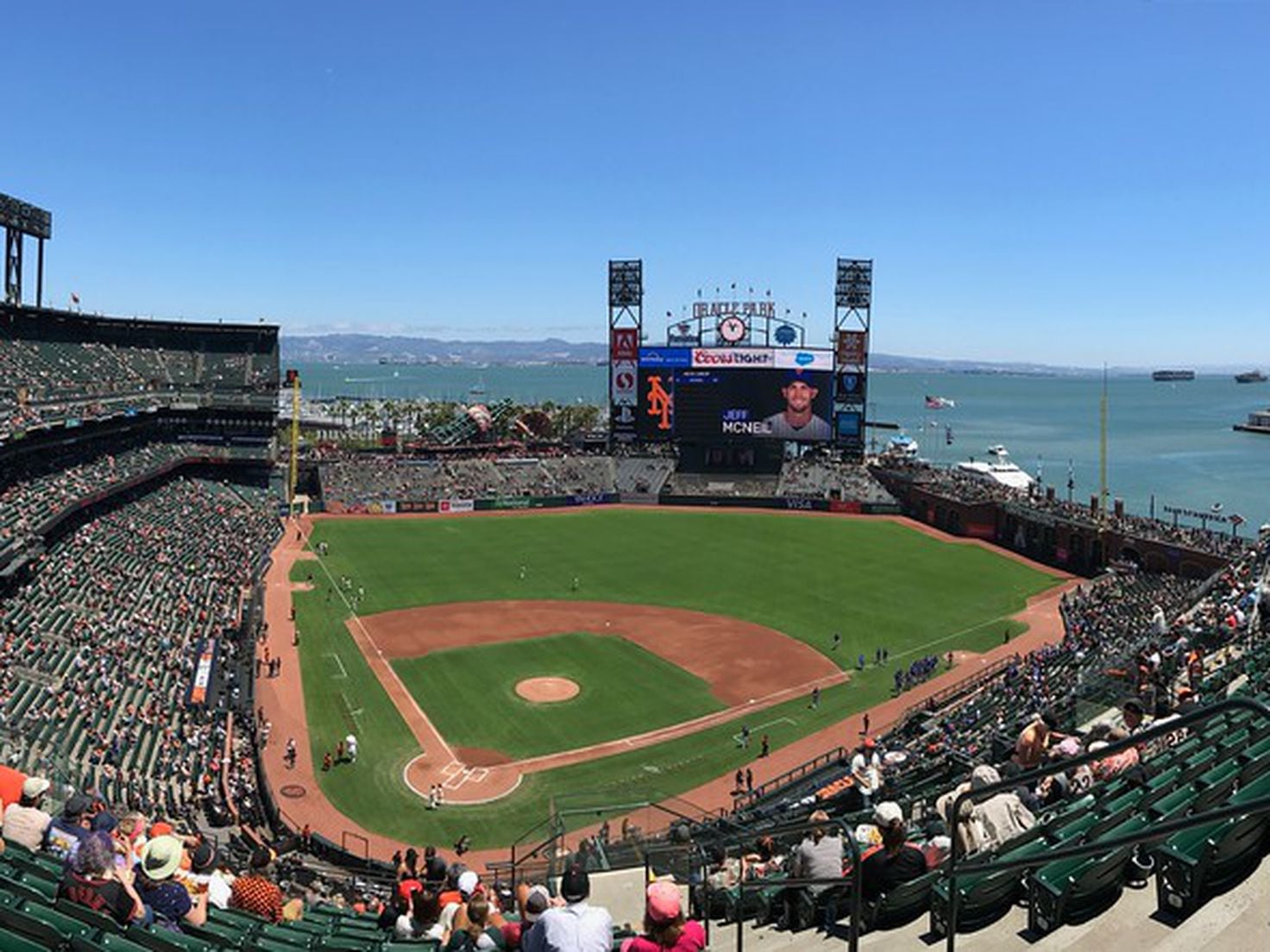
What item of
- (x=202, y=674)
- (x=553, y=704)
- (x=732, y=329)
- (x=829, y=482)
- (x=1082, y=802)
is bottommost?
(x=553, y=704)

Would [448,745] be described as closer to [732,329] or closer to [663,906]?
[663,906]

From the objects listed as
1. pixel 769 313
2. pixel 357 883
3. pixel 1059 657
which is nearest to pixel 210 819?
pixel 357 883

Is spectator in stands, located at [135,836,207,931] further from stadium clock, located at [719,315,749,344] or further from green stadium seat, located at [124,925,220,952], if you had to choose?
stadium clock, located at [719,315,749,344]

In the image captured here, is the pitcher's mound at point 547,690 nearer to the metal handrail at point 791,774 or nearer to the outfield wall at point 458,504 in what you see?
the metal handrail at point 791,774

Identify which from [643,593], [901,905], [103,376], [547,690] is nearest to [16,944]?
[901,905]

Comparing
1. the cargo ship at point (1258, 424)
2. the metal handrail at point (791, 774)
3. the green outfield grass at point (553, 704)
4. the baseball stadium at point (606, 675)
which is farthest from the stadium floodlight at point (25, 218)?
the cargo ship at point (1258, 424)
